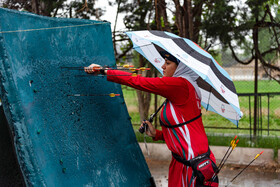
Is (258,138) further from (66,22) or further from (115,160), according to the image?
(66,22)

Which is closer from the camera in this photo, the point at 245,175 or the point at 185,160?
the point at 185,160

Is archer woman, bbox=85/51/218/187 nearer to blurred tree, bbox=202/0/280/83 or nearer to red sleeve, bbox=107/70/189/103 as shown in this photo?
red sleeve, bbox=107/70/189/103

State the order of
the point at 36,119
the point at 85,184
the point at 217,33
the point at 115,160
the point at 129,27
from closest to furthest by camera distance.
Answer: the point at 36,119 → the point at 85,184 → the point at 115,160 → the point at 217,33 → the point at 129,27

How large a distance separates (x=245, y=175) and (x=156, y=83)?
150 inches

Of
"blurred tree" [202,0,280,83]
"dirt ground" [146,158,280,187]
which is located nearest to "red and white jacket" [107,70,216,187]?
"dirt ground" [146,158,280,187]

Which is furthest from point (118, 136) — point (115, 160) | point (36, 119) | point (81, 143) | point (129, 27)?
point (129, 27)

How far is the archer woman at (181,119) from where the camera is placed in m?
2.95

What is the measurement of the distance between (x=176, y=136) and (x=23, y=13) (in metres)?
1.50

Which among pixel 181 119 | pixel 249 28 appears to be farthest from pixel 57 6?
pixel 181 119

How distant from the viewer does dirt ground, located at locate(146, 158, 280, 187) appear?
18.7 ft

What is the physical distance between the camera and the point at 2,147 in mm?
3471

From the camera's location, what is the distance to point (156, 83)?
115 inches

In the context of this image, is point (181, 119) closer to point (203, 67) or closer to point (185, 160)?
point (185, 160)

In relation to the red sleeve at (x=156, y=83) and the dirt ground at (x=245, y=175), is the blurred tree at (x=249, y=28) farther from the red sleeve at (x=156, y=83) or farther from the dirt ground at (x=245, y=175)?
the red sleeve at (x=156, y=83)
